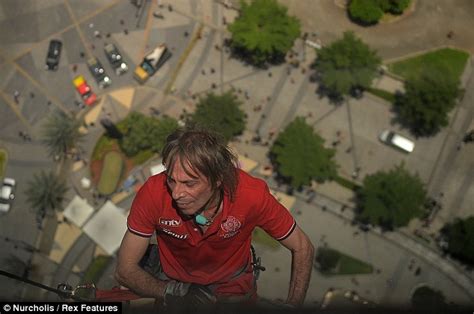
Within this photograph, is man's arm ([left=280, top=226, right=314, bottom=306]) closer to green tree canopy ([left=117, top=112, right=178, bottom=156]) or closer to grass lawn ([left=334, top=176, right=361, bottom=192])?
green tree canopy ([left=117, top=112, right=178, bottom=156])

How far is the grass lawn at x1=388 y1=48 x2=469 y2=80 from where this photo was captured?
122ft

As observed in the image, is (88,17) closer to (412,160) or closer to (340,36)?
(340,36)

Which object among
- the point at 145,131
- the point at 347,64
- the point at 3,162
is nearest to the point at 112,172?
the point at 145,131

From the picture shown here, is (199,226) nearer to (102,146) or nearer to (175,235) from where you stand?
(175,235)

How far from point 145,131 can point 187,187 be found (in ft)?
79.8

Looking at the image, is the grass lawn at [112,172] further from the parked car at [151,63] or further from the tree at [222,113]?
the tree at [222,113]

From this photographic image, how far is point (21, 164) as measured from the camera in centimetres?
3806

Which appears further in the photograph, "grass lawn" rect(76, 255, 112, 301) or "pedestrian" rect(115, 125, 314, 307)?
"grass lawn" rect(76, 255, 112, 301)

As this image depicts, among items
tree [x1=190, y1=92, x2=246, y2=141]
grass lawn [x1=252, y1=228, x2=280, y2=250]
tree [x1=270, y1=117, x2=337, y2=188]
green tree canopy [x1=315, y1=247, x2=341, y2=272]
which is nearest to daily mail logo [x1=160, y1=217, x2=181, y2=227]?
tree [x1=190, y1=92, x2=246, y2=141]

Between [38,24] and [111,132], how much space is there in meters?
9.52

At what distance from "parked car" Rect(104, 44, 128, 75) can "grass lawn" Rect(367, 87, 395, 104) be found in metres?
16.2

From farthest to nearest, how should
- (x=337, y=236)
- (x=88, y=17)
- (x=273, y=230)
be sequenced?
(x=88, y=17) → (x=337, y=236) → (x=273, y=230)

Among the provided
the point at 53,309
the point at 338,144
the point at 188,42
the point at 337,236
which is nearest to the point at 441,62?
the point at 338,144

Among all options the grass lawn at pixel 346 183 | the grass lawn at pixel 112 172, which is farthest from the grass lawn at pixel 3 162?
the grass lawn at pixel 346 183
